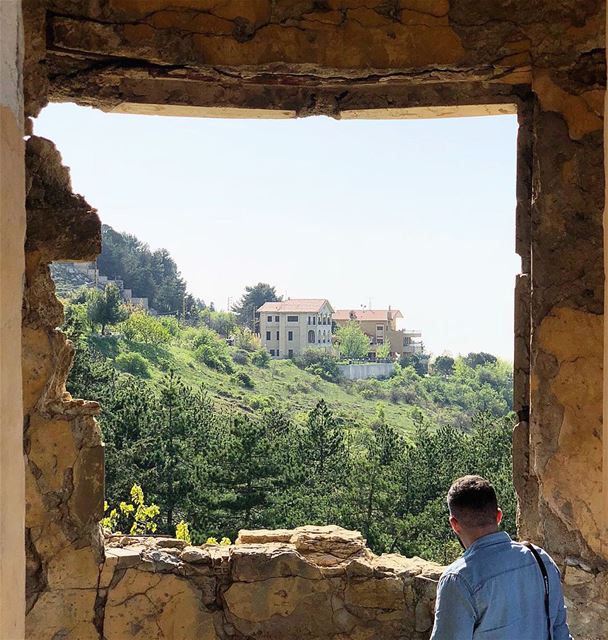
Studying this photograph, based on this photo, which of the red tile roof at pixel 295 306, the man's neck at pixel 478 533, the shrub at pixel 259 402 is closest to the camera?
the man's neck at pixel 478 533

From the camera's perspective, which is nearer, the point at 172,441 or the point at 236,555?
the point at 236,555

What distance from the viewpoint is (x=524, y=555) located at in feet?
5.90

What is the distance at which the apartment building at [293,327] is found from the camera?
56500 millimetres

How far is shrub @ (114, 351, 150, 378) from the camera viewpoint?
114ft

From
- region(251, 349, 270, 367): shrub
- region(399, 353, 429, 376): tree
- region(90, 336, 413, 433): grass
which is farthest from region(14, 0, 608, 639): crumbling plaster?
region(399, 353, 429, 376): tree

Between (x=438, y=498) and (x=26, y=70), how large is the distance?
15.2m

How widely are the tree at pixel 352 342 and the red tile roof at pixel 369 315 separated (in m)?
3.71

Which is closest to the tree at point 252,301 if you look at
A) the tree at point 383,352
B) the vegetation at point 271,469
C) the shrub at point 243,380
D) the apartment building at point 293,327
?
the apartment building at point 293,327

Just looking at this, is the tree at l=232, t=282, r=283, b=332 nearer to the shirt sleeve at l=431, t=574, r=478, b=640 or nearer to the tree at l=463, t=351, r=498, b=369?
the tree at l=463, t=351, r=498, b=369

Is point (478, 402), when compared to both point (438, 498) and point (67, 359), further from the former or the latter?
point (67, 359)

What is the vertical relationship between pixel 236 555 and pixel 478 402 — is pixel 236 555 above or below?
above

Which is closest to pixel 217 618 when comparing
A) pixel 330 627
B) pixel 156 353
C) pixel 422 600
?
pixel 330 627

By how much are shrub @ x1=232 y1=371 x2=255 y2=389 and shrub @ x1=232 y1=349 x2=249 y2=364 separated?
14.6ft

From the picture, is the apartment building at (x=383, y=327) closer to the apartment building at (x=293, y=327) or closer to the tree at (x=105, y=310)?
the apartment building at (x=293, y=327)
